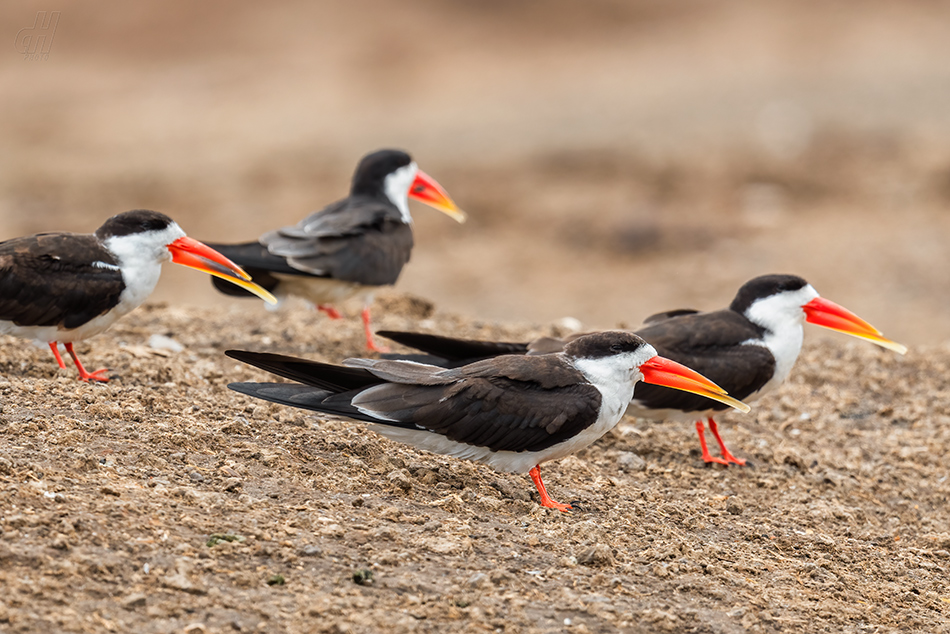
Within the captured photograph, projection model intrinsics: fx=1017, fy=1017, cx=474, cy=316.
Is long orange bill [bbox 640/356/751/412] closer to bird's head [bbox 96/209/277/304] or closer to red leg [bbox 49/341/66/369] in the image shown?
bird's head [bbox 96/209/277/304]

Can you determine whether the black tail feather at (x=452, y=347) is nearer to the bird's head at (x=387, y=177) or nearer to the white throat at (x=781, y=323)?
the white throat at (x=781, y=323)

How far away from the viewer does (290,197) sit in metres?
18.4

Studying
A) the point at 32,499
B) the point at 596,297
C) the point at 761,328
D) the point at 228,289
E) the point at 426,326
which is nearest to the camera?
the point at 32,499

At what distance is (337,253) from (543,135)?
482 inches

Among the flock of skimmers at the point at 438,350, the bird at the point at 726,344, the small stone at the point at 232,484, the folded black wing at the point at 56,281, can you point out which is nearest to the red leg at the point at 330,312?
the flock of skimmers at the point at 438,350

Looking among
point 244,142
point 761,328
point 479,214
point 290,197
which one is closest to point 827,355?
point 761,328

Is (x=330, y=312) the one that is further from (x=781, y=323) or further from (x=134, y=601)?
(x=134, y=601)

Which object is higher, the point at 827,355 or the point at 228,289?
the point at 827,355

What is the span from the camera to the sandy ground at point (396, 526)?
13.0ft

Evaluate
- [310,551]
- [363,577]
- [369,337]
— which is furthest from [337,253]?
[363,577]

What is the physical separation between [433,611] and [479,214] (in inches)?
541

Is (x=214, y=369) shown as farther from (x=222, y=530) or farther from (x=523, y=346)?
(x=222, y=530)

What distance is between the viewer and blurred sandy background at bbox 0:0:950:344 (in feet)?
51.4

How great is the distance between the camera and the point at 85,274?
6.28 m
